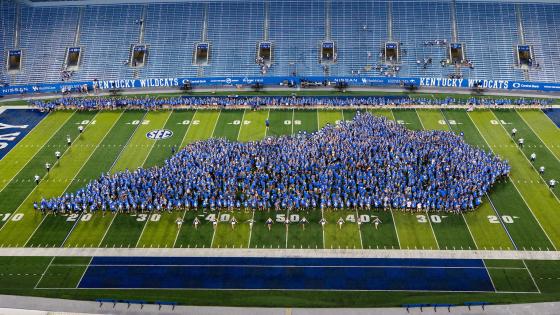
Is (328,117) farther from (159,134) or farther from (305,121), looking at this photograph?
(159,134)

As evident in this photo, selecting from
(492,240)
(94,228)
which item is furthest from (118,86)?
(492,240)

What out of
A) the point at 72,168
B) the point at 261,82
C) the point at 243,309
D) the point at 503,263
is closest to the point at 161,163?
the point at 72,168

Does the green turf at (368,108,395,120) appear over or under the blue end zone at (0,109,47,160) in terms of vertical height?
over

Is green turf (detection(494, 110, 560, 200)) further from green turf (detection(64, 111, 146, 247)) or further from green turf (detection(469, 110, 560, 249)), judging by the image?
green turf (detection(64, 111, 146, 247))

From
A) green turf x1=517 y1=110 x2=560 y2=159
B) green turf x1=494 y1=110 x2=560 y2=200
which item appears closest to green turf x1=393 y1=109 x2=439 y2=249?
green turf x1=494 y1=110 x2=560 y2=200

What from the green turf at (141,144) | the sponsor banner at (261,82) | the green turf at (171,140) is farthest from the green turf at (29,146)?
the green turf at (171,140)
